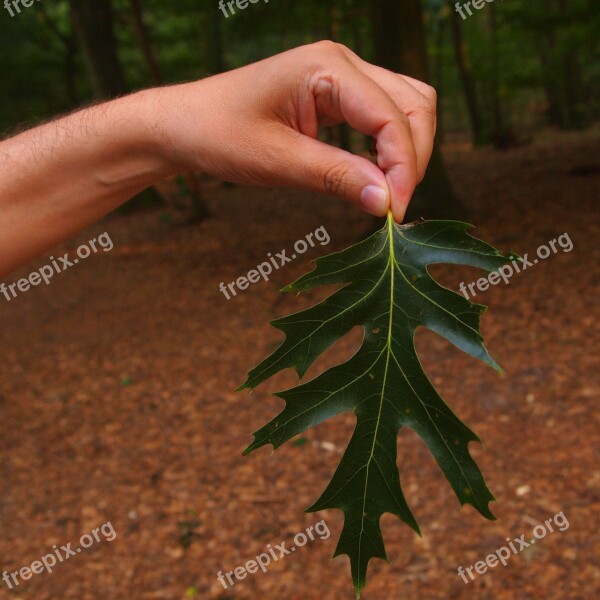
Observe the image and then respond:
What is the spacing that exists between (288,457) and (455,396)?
1.22m

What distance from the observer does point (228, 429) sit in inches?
183

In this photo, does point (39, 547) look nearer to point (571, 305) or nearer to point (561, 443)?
point (561, 443)

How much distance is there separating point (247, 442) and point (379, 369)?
125 inches

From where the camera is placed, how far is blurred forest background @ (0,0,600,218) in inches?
265

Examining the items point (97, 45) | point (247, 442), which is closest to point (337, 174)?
point (247, 442)

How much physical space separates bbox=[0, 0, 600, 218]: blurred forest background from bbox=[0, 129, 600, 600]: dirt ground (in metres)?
1.94

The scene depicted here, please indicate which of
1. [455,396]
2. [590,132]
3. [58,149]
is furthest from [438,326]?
[590,132]

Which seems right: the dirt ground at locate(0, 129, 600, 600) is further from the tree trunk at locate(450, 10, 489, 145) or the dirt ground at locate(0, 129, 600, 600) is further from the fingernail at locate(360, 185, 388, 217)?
the tree trunk at locate(450, 10, 489, 145)

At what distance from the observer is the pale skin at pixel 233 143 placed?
1.43 m

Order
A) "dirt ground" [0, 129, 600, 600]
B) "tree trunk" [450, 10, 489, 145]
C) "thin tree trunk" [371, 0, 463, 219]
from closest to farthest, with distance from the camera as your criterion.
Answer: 1. "dirt ground" [0, 129, 600, 600]
2. "thin tree trunk" [371, 0, 463, 219]
3. "tree trunk" [450, 10, 489, 145]

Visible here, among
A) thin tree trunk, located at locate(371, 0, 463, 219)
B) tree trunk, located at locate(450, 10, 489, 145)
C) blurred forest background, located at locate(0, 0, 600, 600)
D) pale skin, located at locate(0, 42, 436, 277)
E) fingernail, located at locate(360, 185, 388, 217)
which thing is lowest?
tree trunk, located at locate(450, 10, 489, 145)

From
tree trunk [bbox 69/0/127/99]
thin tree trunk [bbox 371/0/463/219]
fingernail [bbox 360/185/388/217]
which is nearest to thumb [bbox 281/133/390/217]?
fingernail [bbox 360/185/388/217]

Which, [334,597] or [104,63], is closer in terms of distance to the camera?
[334,597]

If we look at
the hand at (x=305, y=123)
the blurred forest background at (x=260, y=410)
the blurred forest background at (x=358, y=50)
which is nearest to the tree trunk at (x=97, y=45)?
the blurred forest background at (x=358, y=50)
